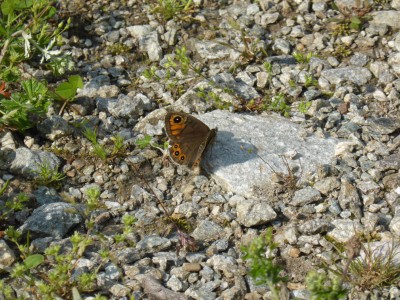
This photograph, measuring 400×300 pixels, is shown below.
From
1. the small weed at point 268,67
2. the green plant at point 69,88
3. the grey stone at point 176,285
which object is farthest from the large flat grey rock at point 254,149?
the green plant at point 69,88

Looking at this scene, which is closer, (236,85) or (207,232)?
(207,232)

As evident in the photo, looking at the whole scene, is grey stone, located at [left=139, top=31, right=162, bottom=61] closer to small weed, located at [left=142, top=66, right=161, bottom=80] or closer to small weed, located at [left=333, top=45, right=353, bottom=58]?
small weed, located at [left=142, top=66, right=161, bottom=80]

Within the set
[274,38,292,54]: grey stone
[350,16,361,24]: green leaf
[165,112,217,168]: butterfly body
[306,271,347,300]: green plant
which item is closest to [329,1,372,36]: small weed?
[350,16,361,24]: green leaf

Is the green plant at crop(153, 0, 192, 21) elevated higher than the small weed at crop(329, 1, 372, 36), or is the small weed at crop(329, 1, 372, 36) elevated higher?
the green plant at crop(153, 0, 192, 21)

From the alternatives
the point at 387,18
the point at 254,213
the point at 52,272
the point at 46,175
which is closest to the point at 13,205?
the point at 46,175

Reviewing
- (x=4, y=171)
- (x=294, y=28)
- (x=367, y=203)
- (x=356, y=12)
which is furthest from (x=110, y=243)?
(x=356, y=12)

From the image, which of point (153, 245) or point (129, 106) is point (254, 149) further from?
point (153, 245)
